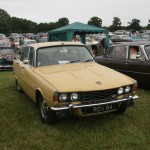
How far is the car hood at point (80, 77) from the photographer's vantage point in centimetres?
523

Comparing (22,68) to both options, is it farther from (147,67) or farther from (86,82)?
(147,67)

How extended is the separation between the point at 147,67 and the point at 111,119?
2.98m

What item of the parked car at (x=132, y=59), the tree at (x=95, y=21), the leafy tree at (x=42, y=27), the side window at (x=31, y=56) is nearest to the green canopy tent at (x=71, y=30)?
the parked car at (x=132, y=59)

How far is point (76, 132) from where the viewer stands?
538cm

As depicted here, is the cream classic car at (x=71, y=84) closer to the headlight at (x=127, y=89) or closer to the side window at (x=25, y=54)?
the headlight at (x=127, y=89)

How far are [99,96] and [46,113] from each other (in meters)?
1.13

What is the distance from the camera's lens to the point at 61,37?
19484mm

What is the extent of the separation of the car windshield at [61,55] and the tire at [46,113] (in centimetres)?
99

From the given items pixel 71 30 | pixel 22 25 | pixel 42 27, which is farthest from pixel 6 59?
pixel 42 27

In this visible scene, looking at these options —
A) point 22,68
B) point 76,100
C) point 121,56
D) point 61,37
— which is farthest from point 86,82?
point 61,37

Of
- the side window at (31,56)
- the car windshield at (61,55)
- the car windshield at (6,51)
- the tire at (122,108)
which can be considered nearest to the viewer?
the tire at (122,108)

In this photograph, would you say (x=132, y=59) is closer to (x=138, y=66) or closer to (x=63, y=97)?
(x=138, y=66)

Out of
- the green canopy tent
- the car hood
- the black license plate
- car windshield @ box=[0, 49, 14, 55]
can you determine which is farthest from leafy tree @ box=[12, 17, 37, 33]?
the black license plate

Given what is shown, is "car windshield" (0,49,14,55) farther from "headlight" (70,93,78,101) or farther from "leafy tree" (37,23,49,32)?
"leafy tree" (37,23,49,32)
